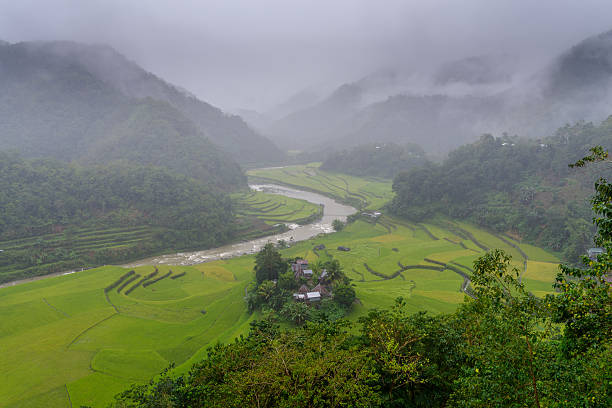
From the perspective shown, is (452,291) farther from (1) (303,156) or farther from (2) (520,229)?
(1) (303,156)

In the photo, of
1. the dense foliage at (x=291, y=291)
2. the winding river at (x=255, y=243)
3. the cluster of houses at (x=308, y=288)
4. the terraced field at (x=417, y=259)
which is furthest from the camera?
the winding river at (x=255, y=243)

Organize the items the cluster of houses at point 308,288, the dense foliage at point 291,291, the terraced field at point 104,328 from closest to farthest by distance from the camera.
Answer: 1. the terraced field at point 104,328
2. the dense foliage at point 291,291
3. the cluster of houses at point 308,288

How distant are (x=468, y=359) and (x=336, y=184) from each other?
7736 cm

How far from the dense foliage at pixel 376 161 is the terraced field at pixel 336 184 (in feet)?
13.4

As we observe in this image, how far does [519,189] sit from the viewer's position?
50.0 meters

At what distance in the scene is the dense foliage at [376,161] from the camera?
94.8m

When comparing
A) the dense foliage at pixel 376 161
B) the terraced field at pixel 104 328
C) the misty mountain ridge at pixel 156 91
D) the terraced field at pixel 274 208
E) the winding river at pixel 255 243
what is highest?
the misty mountain ridge at pixel 156 91

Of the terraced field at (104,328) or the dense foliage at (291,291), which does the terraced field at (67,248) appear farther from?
the dense foliage at (291,291)

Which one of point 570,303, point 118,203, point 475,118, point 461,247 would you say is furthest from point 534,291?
point 475,118

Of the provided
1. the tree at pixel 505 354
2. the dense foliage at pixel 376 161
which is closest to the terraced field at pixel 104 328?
the tree at pixel 505 354

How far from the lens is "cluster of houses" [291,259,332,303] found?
23281 mm

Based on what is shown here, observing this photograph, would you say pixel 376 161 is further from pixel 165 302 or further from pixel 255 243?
pixel 165 302

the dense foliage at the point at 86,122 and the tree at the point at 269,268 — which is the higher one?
the dense foliage at the point at 86,122

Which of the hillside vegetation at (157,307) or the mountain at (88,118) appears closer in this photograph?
the hillside vegetation at (157,307)
